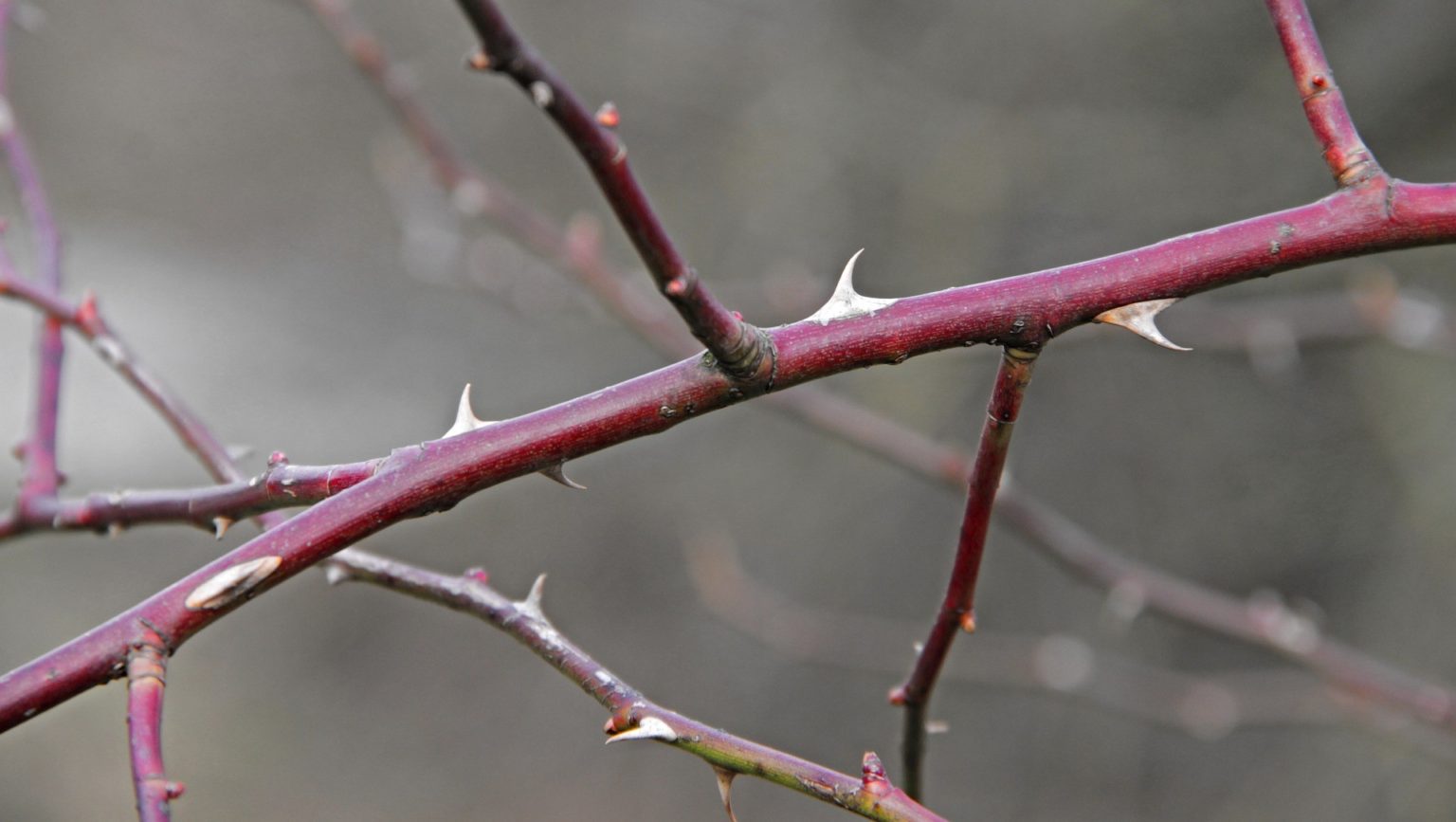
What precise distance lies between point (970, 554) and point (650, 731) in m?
0.26

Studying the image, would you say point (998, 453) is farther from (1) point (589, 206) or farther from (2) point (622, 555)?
(1) point (589, 206)

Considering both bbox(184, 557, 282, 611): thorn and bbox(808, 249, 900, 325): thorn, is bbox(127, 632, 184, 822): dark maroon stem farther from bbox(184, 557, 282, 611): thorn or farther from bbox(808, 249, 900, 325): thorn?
bbox(808, 249, 900, 325): thorn

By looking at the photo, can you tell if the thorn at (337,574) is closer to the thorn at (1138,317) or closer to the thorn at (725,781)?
the thorn at (725,781)

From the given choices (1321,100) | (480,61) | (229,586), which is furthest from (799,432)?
(480,61)

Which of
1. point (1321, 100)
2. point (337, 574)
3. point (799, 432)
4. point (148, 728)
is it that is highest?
point (799, 432)

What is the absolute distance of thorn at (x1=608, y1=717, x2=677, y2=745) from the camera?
58 centimetres

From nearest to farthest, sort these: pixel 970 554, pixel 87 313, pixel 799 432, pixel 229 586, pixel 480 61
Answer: pixel 480 61, pixel 229 586, pixel 970 554, pixel 87 313, pixel 799 432

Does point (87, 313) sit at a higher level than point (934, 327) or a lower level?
higher

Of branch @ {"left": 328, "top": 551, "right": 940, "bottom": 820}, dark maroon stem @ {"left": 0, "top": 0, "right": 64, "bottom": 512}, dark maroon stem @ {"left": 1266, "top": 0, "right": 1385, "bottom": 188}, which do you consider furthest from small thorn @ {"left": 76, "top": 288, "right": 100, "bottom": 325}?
dark maroon stem @ {"left": 1266, "top": 0, "right": 1385, "bottom": 188}

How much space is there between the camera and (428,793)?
370cm

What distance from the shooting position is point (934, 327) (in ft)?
1.92

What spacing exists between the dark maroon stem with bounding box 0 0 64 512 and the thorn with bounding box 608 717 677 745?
619mm

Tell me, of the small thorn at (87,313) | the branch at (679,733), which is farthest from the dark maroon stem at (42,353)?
the branch at (679,733)

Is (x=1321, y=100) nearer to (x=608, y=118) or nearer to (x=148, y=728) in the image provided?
(x=608, y=118)
